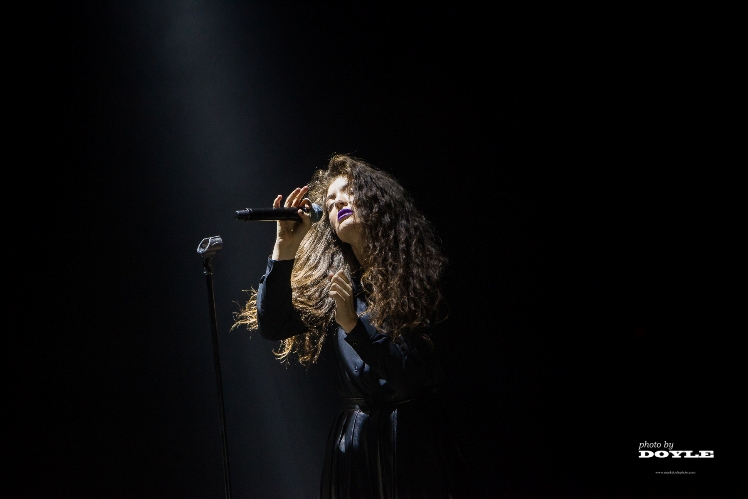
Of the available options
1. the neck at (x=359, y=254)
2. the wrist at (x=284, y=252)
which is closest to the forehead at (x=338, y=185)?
the neck at (x=359, y=254)

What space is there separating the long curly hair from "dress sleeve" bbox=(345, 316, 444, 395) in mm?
58

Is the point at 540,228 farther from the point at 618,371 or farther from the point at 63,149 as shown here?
the point at 63,149

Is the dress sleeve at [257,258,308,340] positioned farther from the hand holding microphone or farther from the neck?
the neck

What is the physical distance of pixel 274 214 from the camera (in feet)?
5.67

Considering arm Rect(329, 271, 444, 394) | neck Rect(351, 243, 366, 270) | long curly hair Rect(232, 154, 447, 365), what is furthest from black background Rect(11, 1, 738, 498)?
arm Rect(329, 271, 444, 394)

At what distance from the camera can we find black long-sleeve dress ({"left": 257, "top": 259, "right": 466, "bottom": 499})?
166 centimetres

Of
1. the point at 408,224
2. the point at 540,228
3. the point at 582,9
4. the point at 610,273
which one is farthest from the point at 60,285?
the point at 582,9

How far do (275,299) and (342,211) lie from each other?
0.32 meters

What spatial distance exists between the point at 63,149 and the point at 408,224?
1.14m

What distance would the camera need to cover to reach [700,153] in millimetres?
2246

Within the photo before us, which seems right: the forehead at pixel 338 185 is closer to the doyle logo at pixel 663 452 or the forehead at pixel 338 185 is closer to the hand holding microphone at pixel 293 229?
the hand holding microphone at pixel 293 229

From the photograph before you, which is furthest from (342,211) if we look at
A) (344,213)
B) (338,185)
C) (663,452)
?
(663,452)

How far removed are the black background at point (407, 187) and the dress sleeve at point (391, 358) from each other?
737 mm

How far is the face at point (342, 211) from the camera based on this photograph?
1930 mm
